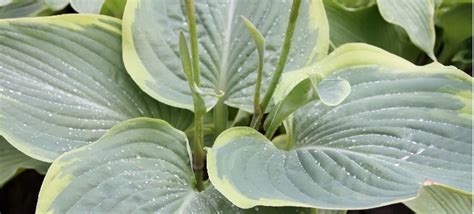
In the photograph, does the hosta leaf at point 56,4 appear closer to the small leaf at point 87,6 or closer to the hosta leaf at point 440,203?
the small leaf at point 87,6

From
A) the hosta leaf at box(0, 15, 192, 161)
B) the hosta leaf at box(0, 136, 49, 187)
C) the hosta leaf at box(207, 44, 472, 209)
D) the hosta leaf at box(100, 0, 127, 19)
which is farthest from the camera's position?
the hosta leaf at box(100, 0, 127, 19)

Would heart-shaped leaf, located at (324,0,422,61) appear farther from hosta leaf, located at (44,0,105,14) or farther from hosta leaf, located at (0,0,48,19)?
hosta leaf, located at (0,0,48,19)

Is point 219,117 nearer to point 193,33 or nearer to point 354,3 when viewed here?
point 193,33

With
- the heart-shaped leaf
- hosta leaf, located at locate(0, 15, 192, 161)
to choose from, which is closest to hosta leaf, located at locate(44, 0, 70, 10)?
hosta leaf, located at locate(0, 15, 192, 161)

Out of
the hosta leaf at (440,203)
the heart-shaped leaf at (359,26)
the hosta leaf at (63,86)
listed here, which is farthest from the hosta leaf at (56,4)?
the hosta leaf at (440,203)

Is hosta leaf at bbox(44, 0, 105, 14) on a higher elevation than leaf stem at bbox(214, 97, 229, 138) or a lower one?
higher

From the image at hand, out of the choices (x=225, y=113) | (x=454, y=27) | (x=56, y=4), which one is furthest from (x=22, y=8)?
(x=454, y=27)

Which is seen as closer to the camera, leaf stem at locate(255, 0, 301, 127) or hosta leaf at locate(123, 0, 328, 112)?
leaf stem at locate(255, 0, 301, 127)
